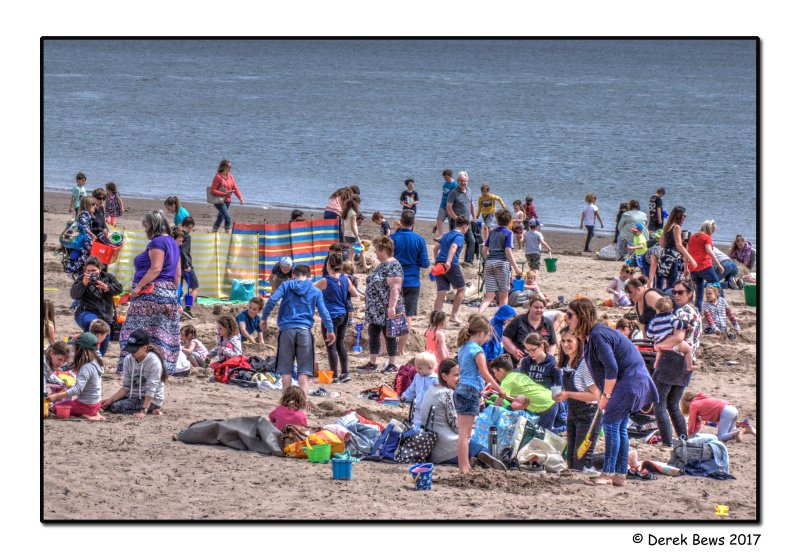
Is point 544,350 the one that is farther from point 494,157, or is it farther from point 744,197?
point 494,157

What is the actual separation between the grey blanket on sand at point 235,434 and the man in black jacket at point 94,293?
108 inches

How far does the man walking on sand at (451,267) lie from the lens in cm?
1553

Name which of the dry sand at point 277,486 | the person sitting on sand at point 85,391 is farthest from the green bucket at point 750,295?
the person sitting on sand at point 85,391

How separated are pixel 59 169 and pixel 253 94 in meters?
43.6

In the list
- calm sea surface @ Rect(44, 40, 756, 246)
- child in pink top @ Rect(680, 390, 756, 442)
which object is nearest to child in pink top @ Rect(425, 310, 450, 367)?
child in pink top @ Rect(680, 390, 756, 442)

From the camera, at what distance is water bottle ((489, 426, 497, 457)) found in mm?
10305

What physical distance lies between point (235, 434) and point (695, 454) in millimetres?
3854

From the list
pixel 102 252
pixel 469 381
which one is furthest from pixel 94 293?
pixel 469 381

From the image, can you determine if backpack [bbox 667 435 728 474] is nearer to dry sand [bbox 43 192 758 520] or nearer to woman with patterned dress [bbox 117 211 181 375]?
dry sand [bbox 43 192 758 520]

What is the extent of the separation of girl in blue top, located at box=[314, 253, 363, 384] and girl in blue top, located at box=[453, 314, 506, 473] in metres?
2.75

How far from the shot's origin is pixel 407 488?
31.0 ft

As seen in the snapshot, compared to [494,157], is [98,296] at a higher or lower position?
lower

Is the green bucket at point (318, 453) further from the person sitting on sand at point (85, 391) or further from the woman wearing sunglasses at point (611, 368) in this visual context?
the woman wearing sunglasses at point (611, 368)

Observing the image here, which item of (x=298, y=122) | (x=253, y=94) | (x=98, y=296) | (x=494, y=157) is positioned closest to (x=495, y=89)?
(x=253, y=94)
